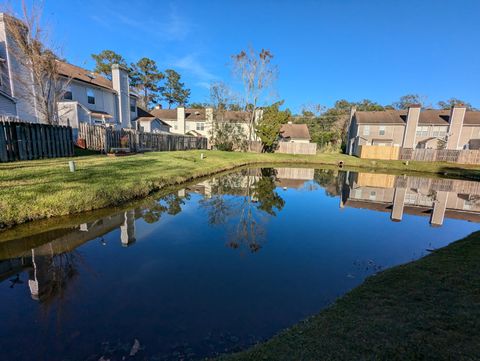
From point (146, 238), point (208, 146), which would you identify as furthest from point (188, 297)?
point (208, 146)

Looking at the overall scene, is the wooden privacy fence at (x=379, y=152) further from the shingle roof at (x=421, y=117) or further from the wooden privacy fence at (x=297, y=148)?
the shingle roof at (x=421, y=117)

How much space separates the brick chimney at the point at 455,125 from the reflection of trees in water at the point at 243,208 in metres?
33.3

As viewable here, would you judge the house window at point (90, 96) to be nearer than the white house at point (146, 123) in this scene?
Yes

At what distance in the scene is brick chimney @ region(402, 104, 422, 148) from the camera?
33.1m

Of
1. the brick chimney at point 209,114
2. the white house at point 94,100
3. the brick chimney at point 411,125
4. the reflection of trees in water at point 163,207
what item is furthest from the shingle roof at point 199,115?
the reflection of trees in water at point 163,207

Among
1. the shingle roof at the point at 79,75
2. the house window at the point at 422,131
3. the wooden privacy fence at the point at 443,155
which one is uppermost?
the shingle roof at the point at 79,75

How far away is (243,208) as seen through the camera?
29.6ft

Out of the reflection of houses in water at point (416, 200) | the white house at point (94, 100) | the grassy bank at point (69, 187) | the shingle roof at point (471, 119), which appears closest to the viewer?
the grassy bank at point (69, 187)

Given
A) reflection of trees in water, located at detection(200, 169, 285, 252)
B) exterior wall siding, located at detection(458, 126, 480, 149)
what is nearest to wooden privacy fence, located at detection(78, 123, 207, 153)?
reflection of trees in water, located at detection(200, 169, 285, 252)

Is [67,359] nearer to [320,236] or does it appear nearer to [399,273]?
[399,273]

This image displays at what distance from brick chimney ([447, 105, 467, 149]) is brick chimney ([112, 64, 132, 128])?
42452mm

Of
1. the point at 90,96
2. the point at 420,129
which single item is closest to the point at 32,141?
the point at 90,96

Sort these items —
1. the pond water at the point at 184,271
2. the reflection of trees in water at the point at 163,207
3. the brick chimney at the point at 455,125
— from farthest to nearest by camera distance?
the brick chimney at the point at 455,125 < the reflection of trees in water at the point at 163,207 < the pond water at the point at 184,271

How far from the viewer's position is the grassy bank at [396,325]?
215 centimetres
